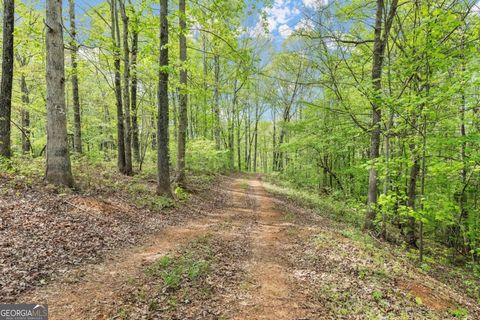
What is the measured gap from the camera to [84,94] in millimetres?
26719

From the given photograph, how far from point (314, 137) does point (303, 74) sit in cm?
1452

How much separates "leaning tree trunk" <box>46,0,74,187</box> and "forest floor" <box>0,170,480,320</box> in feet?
4.50

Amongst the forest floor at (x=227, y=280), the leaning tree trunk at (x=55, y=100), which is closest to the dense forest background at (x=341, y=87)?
the leaning tree trunk at (x=55, y=100)

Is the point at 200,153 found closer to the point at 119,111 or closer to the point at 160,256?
the point at 119,111

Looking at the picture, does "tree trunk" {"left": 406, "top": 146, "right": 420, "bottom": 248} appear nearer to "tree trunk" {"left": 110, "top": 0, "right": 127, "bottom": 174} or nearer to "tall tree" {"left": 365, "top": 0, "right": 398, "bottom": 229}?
"tall tree" {"left": 365, "top": 0, "right": 398, "bottom": 229}

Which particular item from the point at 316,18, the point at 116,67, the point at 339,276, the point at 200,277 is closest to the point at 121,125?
the point at 116,67

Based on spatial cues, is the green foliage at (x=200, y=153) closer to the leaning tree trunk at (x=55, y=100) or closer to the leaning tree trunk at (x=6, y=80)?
the leaning tree trunk at (x=6, y=80)

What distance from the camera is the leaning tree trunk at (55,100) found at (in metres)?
7.93

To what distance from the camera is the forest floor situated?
4.18 m

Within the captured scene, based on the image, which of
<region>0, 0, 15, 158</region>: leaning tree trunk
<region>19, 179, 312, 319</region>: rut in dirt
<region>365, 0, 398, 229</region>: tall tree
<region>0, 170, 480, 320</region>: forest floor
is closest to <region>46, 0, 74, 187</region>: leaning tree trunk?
<region>0, 170, 480, 320</region>: forest floor

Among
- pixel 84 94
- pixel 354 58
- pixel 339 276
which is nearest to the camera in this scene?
pixel 339 276

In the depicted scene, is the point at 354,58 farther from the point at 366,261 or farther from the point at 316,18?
the point at 366,261

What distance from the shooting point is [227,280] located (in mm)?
5234

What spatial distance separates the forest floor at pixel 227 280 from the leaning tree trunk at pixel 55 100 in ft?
4.50
